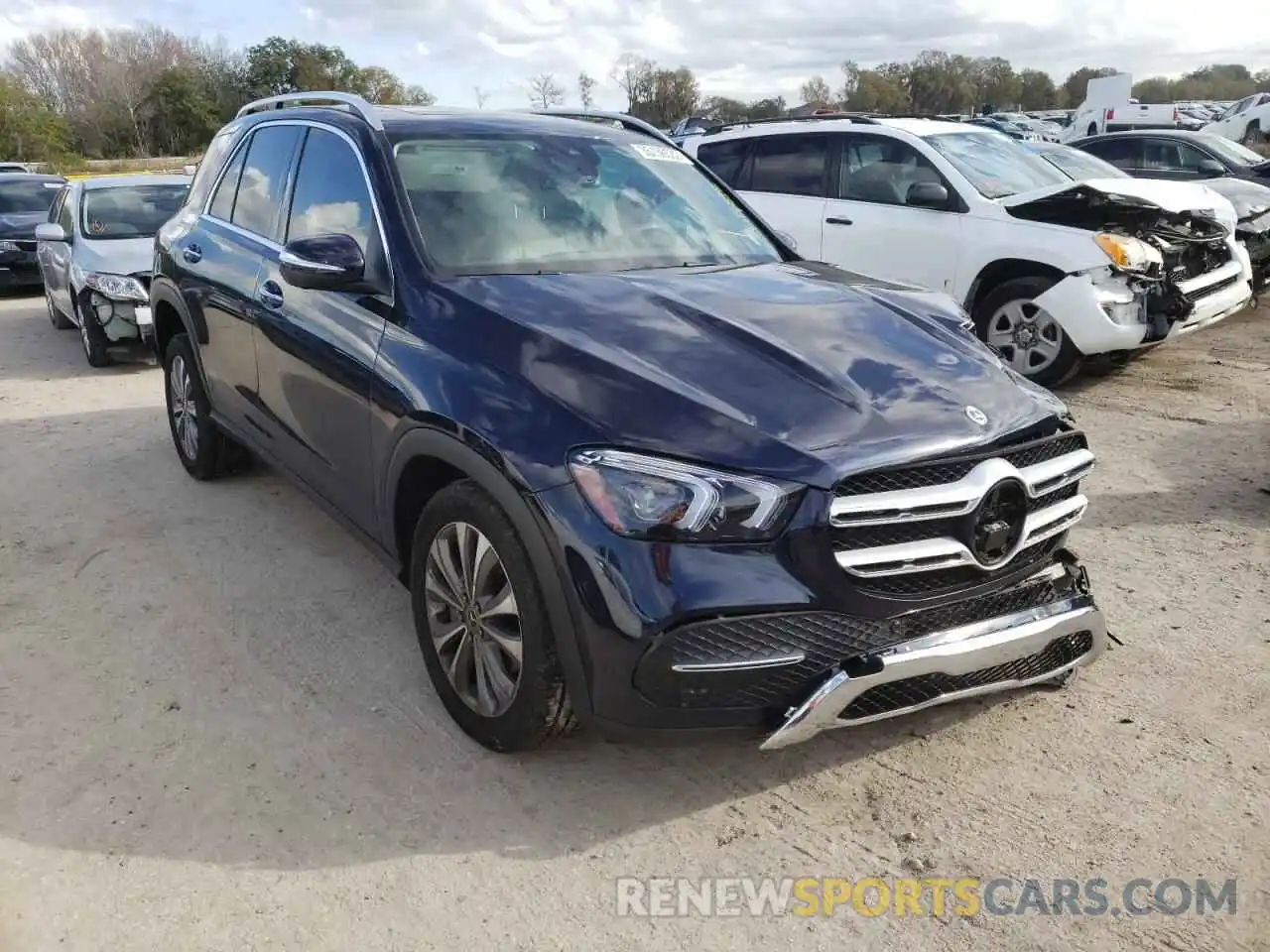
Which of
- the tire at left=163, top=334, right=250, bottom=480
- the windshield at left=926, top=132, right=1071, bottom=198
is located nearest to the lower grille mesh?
the tire at left=163, top=334, right=250, bottom=480

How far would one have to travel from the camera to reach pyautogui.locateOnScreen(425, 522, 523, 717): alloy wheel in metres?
2.92

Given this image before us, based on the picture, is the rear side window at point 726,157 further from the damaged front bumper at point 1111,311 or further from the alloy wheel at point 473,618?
the alloy wheel at point 473,618

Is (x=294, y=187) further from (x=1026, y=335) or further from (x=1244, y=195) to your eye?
(x=1244, y=195)

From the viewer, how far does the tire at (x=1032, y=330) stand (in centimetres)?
718

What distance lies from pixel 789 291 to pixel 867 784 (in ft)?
5.30

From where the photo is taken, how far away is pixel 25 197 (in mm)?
14703

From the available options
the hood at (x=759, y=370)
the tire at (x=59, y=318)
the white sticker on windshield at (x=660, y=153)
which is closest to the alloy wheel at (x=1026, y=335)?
the white sticker on windshield at (x=660, y=153)

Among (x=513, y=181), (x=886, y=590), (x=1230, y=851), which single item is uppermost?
(x=513, y=181)

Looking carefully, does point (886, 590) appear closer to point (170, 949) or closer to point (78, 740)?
point (170, 949)

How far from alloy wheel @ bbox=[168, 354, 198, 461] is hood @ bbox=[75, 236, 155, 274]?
11.1 feet

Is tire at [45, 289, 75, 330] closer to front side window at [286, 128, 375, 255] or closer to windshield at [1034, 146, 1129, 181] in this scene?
front side window at [286, 128, 375, 255]

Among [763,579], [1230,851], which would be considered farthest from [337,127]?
[1230,851]

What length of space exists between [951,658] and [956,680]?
0.12 m

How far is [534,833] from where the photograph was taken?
111 inches
